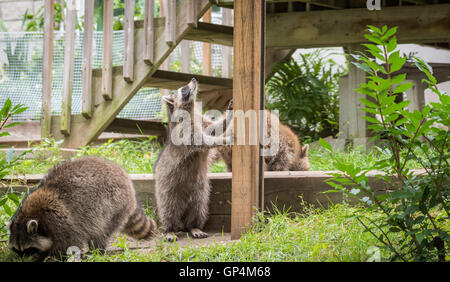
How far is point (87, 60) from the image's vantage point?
22.2ft

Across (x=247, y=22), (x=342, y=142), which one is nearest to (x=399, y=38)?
(x=342, y=142)

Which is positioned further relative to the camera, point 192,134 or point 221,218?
point 221,218

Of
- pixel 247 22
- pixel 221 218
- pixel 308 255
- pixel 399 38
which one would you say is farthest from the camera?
pixel 399 38

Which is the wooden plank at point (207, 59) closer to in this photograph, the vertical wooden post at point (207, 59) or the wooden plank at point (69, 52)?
the vertical wooden post at point (207, 59)

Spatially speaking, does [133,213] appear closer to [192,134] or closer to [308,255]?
[192,134]

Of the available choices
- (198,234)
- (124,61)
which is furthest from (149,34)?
(198,234)

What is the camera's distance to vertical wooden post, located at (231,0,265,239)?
4070mm

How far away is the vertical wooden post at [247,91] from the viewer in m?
4.07

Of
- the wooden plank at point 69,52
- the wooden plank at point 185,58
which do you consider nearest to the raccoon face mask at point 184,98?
the wooden plank at point 69,52

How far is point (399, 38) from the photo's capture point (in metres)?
6.96

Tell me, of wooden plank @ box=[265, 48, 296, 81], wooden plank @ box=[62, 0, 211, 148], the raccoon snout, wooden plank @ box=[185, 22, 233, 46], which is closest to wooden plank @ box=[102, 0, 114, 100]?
wooden plank @ box=[62, 0, 211, 148]

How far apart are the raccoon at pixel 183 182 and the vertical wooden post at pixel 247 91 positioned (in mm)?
752
